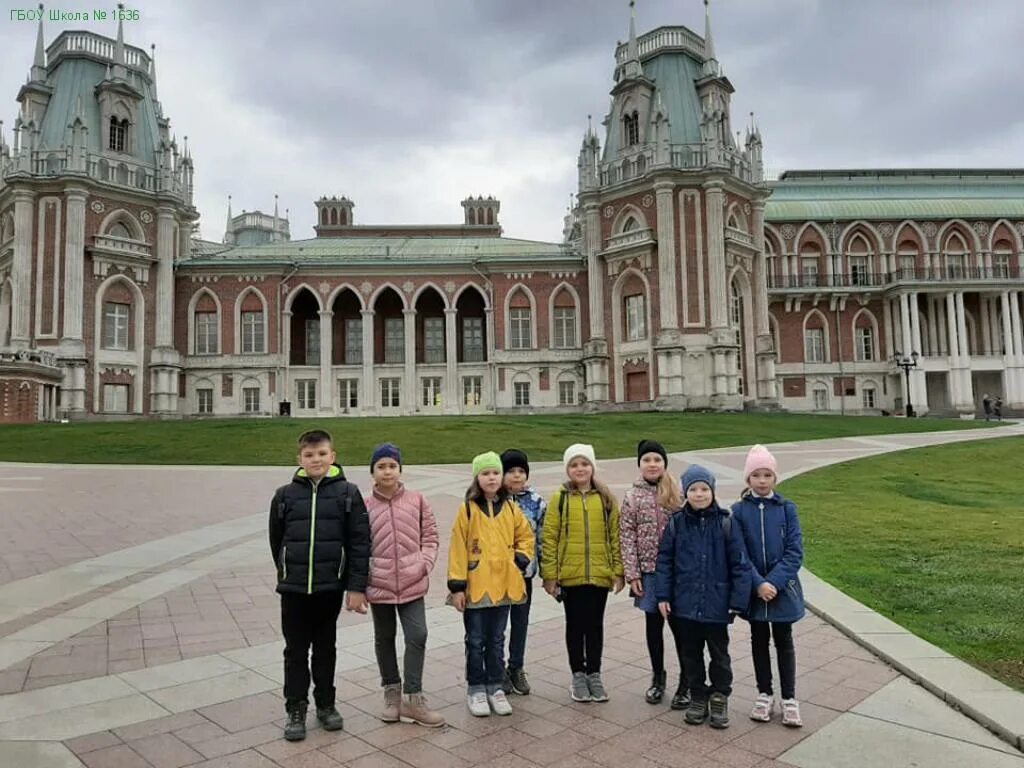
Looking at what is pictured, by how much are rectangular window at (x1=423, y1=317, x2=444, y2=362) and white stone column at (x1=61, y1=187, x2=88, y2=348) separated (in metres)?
20.2

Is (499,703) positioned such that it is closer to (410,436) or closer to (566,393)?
(410,436)

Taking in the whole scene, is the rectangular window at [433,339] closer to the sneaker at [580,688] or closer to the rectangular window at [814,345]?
the rectangular window at [814,345]

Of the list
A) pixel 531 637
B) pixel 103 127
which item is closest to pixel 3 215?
pixel 103 127

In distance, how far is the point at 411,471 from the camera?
1967cm

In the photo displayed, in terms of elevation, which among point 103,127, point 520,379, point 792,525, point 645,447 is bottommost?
point 792,525

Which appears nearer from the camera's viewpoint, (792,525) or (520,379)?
Result: (792,525)

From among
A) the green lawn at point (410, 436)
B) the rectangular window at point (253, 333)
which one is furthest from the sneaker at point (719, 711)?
the rectangular window at point (253, 333)

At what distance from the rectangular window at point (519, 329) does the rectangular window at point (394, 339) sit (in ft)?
26.0

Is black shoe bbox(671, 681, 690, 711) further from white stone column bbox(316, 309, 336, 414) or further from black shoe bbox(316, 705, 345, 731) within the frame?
white stone column bbox(316, 309, 336, 414)

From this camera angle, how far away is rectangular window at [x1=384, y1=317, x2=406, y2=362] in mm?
49688

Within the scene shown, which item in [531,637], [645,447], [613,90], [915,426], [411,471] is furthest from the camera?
[613,90]

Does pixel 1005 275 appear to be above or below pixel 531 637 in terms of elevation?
above

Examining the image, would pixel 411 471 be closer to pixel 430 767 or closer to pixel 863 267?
pixel 430 767

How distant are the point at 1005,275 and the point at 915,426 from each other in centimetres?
2830
